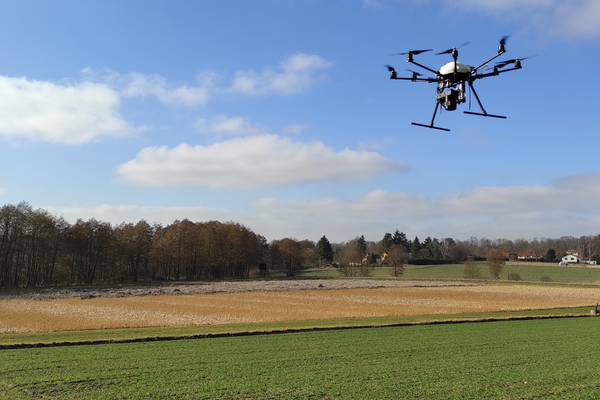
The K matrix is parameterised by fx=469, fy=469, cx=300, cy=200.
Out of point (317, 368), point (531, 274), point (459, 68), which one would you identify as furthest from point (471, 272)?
point (459, 68)

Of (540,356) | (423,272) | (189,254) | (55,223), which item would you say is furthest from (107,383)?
(423,272)

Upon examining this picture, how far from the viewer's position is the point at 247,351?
754 inches

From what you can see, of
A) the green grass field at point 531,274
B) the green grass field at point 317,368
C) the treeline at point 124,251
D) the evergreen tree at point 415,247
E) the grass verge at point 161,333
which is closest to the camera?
the green grass field at point 317,368

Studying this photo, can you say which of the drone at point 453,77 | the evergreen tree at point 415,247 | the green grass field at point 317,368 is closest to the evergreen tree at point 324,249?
the evergreen tree at point 415,247

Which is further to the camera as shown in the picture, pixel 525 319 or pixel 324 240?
pixel 324 240

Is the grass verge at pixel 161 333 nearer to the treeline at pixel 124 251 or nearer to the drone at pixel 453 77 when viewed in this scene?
the drone at pixel 453 77

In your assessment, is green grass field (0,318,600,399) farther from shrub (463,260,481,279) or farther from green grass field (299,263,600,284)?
green grass field (299,263,600,284)

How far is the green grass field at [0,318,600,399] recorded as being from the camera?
41.7 ft

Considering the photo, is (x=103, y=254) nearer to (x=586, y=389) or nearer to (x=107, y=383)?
(x=107, y=383)

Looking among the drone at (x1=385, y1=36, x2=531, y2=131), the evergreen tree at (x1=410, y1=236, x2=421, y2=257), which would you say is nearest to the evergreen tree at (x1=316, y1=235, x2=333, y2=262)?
the evergreen tree at (x1=410, y1=236, x2=421, y2=257)

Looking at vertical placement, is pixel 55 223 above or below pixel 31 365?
above

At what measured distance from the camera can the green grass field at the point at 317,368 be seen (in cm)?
1272

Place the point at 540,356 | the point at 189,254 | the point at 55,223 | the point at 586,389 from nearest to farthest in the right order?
the point at 586,389 < the point at 540,356 < the point at 55,223 < the point at 189,254

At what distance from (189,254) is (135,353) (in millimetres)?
93319
